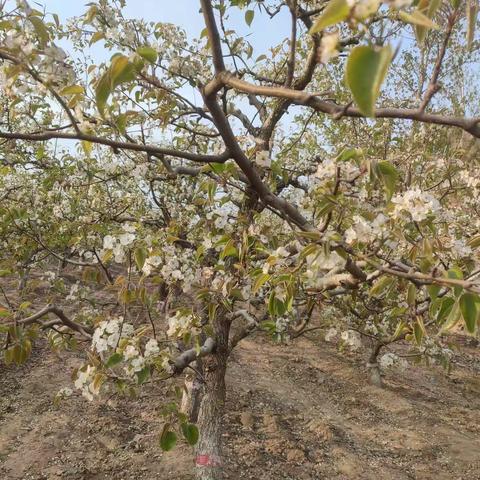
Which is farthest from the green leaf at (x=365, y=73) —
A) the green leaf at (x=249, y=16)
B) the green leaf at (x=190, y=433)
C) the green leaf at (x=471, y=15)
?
the green leaf at (x=249, y=16)

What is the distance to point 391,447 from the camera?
641cm

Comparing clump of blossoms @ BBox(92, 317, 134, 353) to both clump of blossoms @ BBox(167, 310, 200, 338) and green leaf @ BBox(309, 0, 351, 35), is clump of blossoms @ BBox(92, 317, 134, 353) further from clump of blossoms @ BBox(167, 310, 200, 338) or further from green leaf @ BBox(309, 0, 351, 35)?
green leaf @ BBox(309, 0, 351, 35)

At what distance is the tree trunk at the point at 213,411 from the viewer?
3992 mm

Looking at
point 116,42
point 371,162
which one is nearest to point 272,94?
point 371,162

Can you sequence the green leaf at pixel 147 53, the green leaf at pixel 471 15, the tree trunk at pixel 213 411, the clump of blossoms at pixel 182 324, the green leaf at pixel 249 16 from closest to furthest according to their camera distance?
the green leaf at pixel 471 15 → the green leaf at pixel 147 53 → the clump of blossoms at pixel 182 324 → the green leaf at pixel 249 16 → the tree trunk at pixel 213 411

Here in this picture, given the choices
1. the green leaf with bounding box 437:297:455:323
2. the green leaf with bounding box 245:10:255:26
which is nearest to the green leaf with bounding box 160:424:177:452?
the green leaf with bounding box 437:297:455:323

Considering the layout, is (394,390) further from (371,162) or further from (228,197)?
(371,162)

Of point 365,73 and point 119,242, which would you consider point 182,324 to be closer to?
point 119,242

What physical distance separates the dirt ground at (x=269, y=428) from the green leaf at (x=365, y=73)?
12.5 feet

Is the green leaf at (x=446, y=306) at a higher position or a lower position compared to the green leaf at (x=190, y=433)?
higher

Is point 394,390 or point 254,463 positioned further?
point 394,390

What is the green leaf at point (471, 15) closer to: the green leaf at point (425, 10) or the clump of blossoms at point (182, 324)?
the green leaf at point (425, 10)

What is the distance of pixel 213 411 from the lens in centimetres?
410

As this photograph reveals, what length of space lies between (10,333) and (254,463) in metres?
4.05
